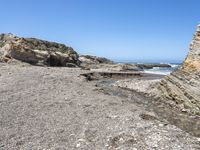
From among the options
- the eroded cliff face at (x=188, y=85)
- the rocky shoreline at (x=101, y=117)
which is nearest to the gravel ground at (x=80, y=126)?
the rocky shoreline at (x=101, y=117)

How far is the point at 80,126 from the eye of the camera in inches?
622

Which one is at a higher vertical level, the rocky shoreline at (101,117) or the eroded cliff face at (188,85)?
the eroded cliff face at (188,85)

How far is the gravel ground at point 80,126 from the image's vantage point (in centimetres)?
1306

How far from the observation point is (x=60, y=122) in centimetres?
1644

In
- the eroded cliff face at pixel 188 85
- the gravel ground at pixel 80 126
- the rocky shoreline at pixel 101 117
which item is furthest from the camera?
the eroded cliff face at pixel 188 85

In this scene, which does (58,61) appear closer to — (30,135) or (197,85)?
(197,85)

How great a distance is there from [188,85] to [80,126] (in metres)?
11.1

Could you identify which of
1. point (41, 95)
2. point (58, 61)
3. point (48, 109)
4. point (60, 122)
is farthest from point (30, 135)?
point (58, 61)

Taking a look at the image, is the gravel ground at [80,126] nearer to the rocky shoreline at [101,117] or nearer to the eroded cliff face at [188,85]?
the rocky shoreline at [101,117]

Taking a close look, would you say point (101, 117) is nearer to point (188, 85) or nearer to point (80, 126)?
point (80, 126)

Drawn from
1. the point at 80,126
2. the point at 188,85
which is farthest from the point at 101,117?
the point at 188,85

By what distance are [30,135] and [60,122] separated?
2.56 meters

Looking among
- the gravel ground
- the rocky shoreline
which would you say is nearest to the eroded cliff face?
the rocky shoreline

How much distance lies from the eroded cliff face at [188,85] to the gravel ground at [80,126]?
15.2ft
